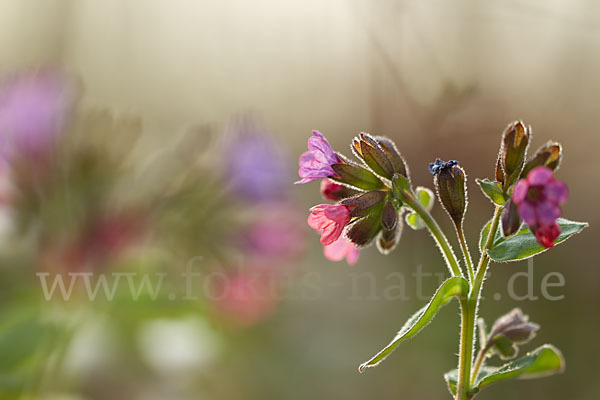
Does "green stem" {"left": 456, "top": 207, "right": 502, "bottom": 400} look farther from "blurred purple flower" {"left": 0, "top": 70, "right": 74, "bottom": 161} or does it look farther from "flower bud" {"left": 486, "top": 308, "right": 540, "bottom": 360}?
"blurred purple flower" {"left": 0, "top": 70, "right": 74, "bottom": 161}

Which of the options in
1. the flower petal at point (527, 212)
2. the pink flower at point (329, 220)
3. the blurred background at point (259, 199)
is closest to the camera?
Result: the flower petal at point (527, 212)

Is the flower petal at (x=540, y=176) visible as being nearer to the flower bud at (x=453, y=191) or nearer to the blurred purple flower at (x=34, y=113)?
the flower bud at (x=453, y=191)

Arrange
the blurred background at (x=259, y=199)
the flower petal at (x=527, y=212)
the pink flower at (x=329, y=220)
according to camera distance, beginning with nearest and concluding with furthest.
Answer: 1. the flower petal at (x=527, y=212)
2. the pink flower at (x=329, y=220)
3. the blurred background at (x=259, y=199)

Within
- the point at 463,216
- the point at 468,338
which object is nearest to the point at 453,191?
the point at 463,216

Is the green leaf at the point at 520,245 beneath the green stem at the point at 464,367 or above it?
above

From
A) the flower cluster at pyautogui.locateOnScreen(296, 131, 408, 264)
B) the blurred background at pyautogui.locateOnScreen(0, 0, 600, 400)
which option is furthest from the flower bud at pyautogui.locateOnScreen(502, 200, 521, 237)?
the blurred background at pyautogui.locateOnScreen(0, 0, 600, 400)

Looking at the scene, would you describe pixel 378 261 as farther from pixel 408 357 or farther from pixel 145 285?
pixel 145 285

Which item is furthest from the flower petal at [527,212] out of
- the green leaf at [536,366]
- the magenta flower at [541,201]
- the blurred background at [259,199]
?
the blurred background at [259,199]
